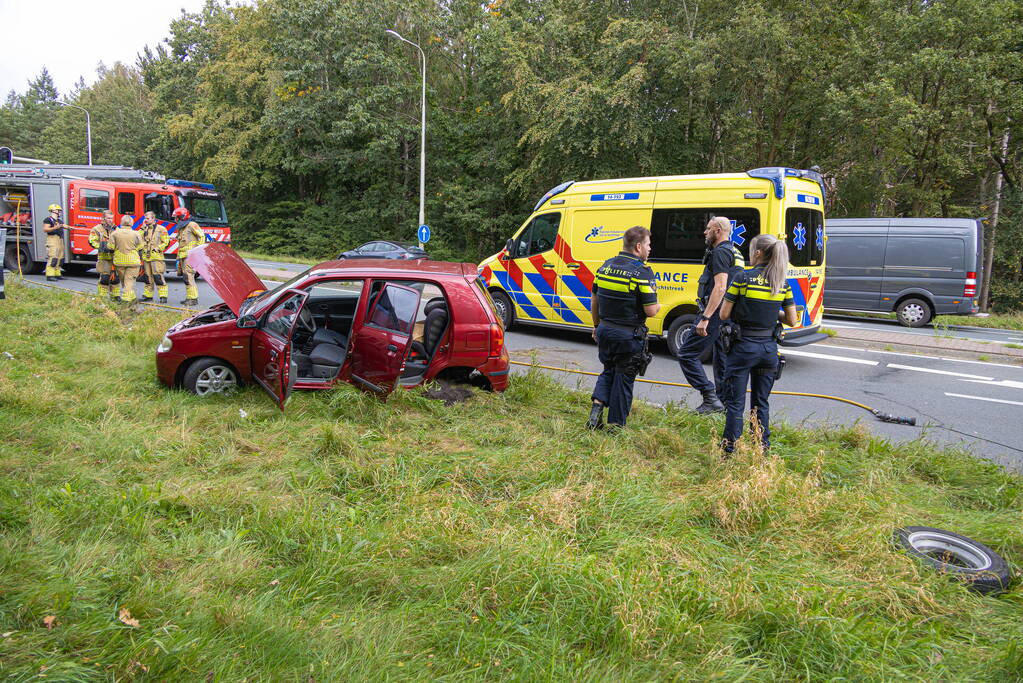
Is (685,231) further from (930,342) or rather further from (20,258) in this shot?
(20,258)

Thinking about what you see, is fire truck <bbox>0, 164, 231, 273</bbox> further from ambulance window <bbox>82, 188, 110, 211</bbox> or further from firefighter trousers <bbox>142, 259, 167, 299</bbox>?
firefighter trousers <bbox>142, 259, 167, 299</bbox>

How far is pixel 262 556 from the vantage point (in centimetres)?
322

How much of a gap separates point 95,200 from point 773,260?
18.3 meters

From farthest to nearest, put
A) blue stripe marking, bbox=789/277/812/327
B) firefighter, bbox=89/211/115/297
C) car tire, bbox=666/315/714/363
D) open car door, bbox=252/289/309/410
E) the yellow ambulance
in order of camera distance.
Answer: firefighter, bbox=89/211/115/297, car tire, bbox=666/315/714/363, blue stripe marking, bbox=789/277/812/327, the yellow ambulance, open car door, bbox=252/289/309/410

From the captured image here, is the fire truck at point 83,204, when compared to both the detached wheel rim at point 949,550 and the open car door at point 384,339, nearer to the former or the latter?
the open car door at point 384,339

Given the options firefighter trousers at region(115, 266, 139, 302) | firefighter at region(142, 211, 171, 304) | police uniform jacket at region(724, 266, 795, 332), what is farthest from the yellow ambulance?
firefighter trousers at region(115, 266, 139, 302)

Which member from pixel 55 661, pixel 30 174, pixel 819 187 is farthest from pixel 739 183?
pixel 30 174

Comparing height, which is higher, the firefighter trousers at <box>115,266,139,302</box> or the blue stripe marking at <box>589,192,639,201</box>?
the blue stripe marking at <box>589,192,639,201</box>

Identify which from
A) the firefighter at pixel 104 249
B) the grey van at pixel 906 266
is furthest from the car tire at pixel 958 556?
the grey van at pixel 906 266

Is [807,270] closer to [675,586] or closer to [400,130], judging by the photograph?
[675,586]

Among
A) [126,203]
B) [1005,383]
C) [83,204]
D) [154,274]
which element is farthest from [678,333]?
[83,204]

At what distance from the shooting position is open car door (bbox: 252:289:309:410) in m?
5.25

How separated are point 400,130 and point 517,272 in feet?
70.4

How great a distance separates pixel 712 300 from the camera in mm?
6055
